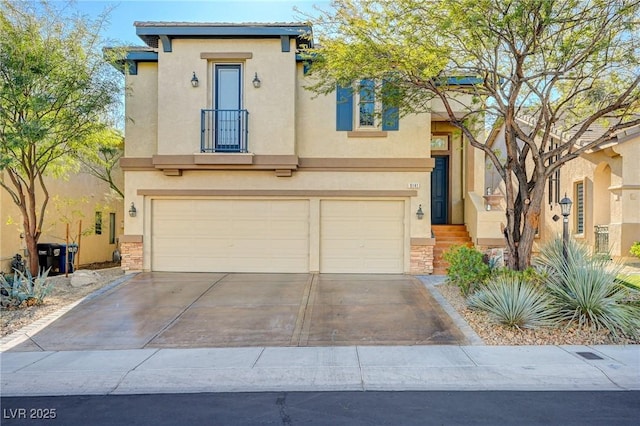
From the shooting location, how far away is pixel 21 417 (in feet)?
14.8

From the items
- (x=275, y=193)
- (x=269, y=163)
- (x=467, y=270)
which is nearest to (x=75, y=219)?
(x=275, y=193)

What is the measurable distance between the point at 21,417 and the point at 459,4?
8.95m

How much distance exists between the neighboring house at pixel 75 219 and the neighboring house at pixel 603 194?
49.0 feet

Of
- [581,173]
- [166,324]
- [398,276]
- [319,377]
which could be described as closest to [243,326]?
[166,324]

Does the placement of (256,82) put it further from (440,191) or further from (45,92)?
(440,191)

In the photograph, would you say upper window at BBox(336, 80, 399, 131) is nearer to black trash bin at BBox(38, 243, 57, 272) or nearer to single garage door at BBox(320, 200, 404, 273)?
single garage door at BBox(320, 200, 404, 273)

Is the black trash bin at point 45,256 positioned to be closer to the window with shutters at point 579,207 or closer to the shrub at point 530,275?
the shrub at point 530,275

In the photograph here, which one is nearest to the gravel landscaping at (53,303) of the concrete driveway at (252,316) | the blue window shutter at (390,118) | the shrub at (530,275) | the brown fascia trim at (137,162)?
the concrete driveway at (252,316)

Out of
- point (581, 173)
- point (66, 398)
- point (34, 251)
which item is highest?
point (581, 173)

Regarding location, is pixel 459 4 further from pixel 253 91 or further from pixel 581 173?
pixel 581 173

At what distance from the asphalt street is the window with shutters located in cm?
1282

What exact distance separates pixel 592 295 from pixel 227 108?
9.93 m

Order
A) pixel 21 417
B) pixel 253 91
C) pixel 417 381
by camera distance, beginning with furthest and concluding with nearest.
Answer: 1. pixel 253 91
2. pixel 417 381
3. pixel 21 417

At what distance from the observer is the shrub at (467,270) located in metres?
9.03
